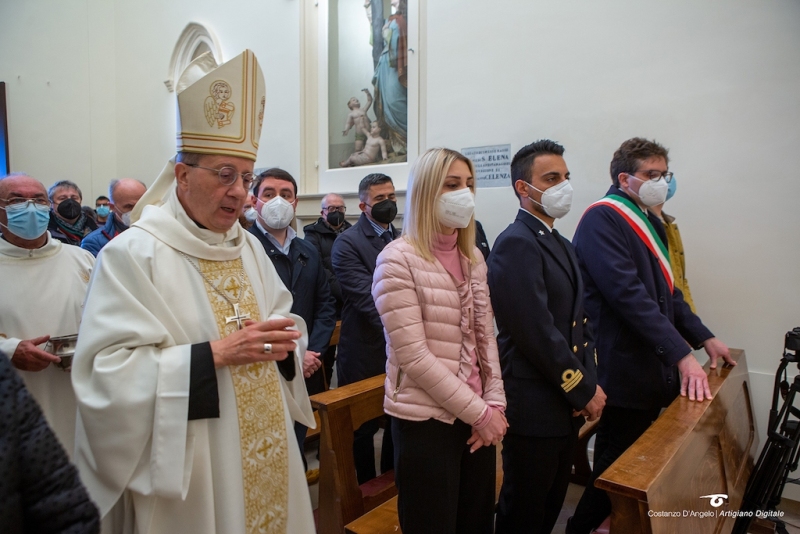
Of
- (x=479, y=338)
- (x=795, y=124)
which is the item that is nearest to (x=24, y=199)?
(x=479, y=338)

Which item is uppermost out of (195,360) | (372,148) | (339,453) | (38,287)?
(372,148)

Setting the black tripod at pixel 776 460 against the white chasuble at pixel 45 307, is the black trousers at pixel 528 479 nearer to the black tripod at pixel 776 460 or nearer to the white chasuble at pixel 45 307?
the black tripod at pixel 776 460

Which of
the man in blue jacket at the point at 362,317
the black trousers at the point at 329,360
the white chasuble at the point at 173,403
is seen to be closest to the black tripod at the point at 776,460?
the man in blue jacket at the point at 362,317

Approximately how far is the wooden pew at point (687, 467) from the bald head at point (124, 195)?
3.08m

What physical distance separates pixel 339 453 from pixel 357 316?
1.09 meters

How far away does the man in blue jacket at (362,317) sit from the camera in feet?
10.4

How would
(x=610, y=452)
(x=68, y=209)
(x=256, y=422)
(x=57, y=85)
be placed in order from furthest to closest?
(x=57, y=85) < (x=68, y=209) < (x=610, y=452) < (x=256, y=422)

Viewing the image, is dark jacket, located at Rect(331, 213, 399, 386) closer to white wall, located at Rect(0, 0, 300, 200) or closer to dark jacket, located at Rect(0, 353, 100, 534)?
dark jacket, located at Rect(0, 353, 100, 534)

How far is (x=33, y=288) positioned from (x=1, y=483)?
203cm

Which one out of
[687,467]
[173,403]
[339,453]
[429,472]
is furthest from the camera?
[339,453]

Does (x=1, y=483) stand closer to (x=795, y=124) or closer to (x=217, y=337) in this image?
(x=217, y=337)

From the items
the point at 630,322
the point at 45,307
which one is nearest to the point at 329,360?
the point at 45,307

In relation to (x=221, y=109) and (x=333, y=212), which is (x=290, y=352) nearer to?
(x=221, y=109)

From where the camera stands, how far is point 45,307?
2.27 metres
